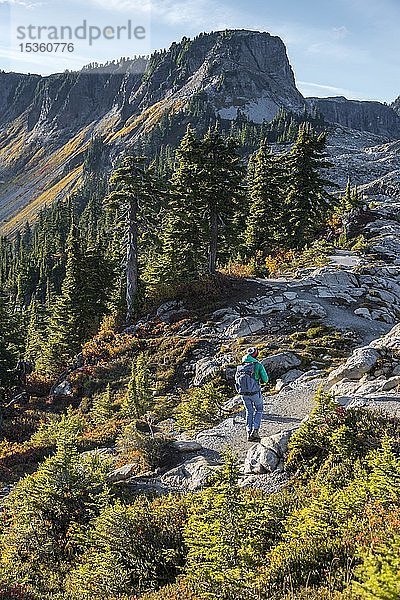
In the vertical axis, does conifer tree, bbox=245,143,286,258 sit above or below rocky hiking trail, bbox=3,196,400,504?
above

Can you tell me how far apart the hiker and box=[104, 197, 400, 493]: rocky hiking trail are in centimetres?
72

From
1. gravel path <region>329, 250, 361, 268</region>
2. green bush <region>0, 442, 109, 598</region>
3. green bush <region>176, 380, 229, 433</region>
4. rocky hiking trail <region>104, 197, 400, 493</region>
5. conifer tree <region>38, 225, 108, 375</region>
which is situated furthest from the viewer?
conifer tree <region>38, 225, 108, 375</region>

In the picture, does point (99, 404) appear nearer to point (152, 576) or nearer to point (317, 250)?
point (152, 576)

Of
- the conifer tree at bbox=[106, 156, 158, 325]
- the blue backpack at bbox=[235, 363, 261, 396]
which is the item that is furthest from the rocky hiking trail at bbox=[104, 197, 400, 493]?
the conifer tree at bbox=[106, 156, 158, 325]

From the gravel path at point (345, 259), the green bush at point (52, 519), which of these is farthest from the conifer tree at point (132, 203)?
the green bush at point (52, 519)

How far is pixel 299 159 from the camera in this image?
3888cm

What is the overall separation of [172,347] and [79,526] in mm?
15595

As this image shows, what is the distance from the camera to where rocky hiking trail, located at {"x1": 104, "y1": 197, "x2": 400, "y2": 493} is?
12.2 meters

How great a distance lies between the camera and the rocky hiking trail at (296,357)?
12.2 m

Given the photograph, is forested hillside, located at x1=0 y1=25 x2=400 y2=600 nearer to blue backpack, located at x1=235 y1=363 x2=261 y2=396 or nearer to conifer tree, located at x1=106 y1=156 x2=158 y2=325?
conifer tree, located at x1=106 y1=156 x2=158 y2=325

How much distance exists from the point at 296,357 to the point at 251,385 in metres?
7.97

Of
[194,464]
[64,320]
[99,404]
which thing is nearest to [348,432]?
[194,464]

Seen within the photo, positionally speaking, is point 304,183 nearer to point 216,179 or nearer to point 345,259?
point 345,259

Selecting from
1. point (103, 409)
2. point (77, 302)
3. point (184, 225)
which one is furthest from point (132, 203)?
point (103, 409)
